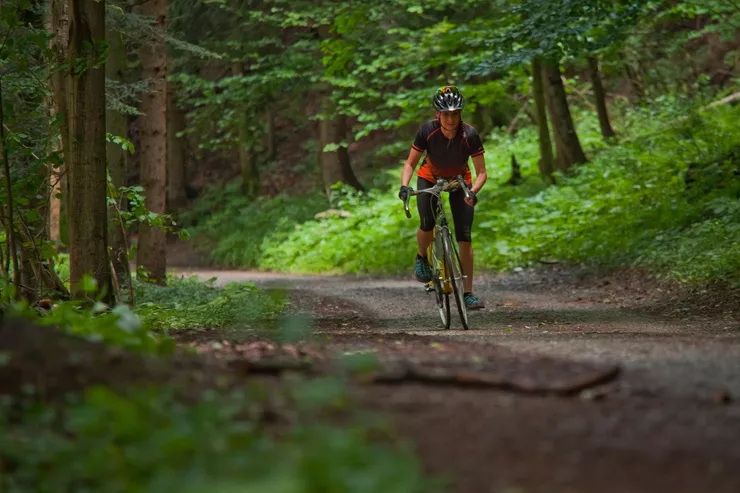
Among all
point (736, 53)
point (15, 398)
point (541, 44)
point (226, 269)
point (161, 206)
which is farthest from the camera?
point (226, 269)

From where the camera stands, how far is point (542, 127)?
24734mm

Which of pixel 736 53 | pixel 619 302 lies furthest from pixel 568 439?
pixel 736 53

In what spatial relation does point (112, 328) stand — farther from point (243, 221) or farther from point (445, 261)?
point (243, 221)

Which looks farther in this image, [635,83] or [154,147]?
[635,83]

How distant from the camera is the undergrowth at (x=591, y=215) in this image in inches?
625

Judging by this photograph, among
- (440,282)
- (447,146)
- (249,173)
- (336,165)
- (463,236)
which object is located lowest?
(440,282)

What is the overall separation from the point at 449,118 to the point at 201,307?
13.6ft

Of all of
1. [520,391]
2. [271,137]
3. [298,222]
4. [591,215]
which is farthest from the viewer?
[271,137]

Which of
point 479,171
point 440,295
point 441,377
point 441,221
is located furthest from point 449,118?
point 441,377

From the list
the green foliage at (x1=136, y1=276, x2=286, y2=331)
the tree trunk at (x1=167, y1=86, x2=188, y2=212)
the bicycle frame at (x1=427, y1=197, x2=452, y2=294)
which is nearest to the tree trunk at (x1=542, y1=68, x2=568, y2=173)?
the green foliage at (x1=136, y1=276, x2=286, y2=331)

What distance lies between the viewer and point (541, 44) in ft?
50.9

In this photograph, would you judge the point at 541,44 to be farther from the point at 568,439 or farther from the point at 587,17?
the point at 568,439

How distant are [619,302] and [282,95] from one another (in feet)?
78.5

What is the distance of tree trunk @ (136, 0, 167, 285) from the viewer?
56.0 ft
